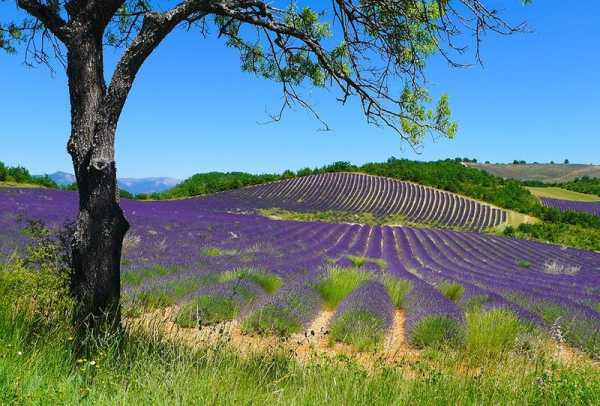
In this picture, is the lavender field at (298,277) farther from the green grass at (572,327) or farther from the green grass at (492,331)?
the green grass at (492,331)

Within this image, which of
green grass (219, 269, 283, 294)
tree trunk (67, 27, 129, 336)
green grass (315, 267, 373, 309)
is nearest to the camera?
tree trunk (67, 27, 129, 336)

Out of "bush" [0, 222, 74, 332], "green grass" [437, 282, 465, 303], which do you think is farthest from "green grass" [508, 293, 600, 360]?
"bush" [0, 222, 74, 332]

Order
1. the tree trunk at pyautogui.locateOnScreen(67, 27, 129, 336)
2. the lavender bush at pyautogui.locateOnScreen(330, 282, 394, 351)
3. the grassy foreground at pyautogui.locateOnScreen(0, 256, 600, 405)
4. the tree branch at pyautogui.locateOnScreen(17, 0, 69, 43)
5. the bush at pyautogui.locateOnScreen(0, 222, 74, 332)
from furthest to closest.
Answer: the lavender bush at pyautogui.locateOnScreen(330, 282, 394, 351) → the tree branch at pyautogui.locateOnScreen(17, 0, 69, 43) → the tree trunk at pyautogui.locateOnScreen(67, 27, 129, 336) → the bush at pyautogui.locateOnScreen(0, 222, 74, 332) → the grassy foreground at pyautogui.locateOnScreen(0, 256, 600, 405)

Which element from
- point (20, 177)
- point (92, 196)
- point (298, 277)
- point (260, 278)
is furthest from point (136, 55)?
point (20, 177)

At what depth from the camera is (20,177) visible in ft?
135

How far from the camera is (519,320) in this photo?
682 centimetres

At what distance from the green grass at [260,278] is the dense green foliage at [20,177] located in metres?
36.9

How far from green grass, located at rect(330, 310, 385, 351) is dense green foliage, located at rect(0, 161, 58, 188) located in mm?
39978

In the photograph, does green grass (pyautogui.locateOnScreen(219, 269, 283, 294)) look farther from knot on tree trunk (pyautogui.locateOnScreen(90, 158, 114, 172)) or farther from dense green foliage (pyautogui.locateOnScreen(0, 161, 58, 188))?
dense green foliage (pyautogui.locateOnScreen(0, 161, 58, 188))

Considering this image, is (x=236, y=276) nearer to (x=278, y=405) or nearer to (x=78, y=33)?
(x=78, y=33)

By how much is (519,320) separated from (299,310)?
9.83ft

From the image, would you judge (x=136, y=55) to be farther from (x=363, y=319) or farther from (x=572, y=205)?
(x=572, y=205)

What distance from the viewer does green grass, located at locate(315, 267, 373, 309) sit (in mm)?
9328

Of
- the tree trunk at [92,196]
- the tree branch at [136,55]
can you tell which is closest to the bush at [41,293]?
the tree trunk at [92,196]
